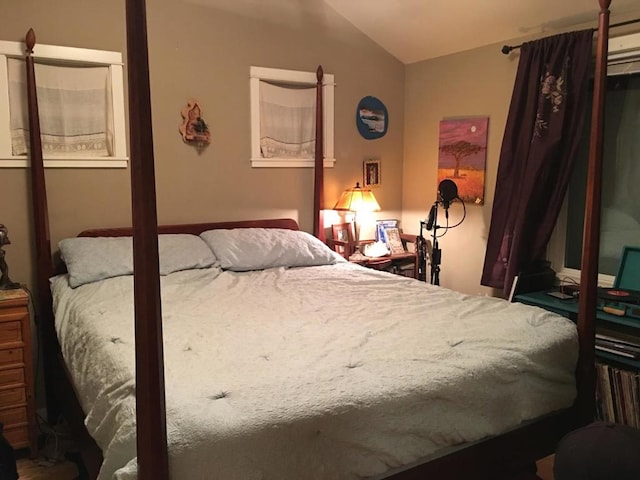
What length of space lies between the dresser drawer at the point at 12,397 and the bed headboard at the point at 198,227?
94cm

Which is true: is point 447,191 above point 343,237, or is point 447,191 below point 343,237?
above

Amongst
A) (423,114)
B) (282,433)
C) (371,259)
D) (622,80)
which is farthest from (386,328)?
(423,114)

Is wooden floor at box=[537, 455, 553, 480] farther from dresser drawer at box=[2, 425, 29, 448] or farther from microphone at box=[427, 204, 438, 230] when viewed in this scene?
dresser drawer at box=[2, 425, 29, 448]

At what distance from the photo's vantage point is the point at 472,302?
2500 millimetres

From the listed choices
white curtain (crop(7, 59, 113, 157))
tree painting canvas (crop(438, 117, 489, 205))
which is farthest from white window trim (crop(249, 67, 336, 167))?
white curtain (crop(7, 59, 113, 157))

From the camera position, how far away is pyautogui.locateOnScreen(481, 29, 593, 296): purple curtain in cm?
304

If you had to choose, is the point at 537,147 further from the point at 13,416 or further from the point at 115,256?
the point at 13,416

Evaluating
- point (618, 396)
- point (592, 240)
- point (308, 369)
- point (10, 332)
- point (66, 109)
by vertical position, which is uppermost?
point (66, 109)

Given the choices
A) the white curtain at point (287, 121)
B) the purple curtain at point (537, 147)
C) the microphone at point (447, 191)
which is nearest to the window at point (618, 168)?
the purple curtain at point (537, 147)

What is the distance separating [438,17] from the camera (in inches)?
140

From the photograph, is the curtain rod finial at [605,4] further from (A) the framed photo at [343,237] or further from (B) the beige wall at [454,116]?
(A) the framed photo at [343,237]

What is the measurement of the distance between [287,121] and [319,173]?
1.40 ft

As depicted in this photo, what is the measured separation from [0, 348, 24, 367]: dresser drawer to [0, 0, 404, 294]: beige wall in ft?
1.90

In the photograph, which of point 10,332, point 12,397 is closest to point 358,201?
point 10,332
